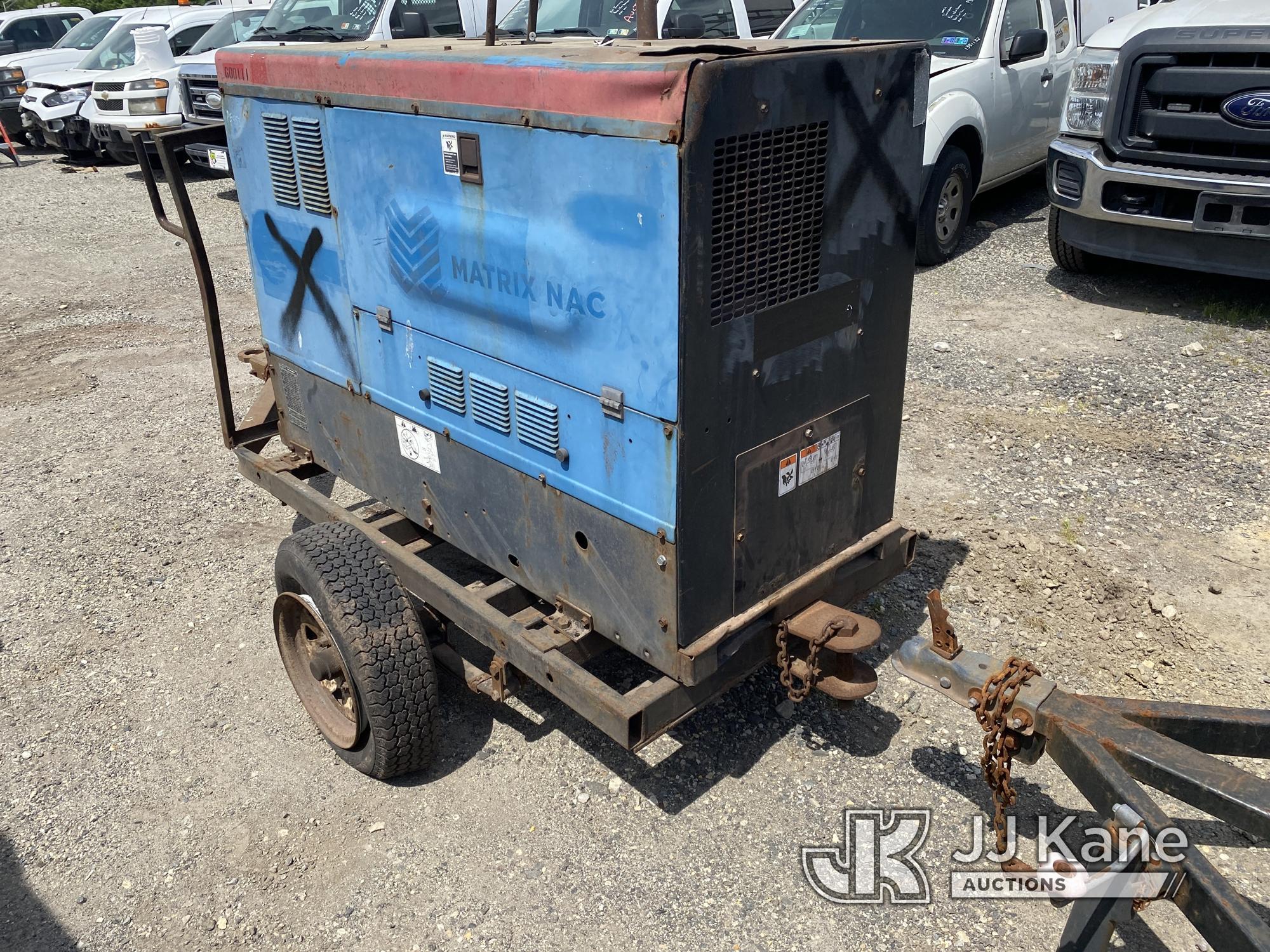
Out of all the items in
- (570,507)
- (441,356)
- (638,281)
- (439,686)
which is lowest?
(439,686)

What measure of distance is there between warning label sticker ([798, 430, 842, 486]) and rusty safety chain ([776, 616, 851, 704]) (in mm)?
422

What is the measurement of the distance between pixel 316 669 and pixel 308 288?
1.39m

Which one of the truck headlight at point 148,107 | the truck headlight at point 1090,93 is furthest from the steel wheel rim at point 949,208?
the truck headlight at point 148,107

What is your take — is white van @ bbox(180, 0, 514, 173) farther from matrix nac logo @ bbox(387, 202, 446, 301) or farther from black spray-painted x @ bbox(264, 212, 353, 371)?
matrix nac logo @ bbox(387, 202, 446, 301)

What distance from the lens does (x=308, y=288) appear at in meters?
3.74

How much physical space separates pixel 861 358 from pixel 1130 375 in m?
3.42

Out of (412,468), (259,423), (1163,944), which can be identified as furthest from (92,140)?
(1163,944)

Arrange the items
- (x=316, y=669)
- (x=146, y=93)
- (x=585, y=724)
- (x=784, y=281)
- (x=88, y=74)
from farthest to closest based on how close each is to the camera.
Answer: (x=88, y=74) → (x=146, y=93) → (x=585, y=724) → (x=316, y=669) → (x=784, y=281)

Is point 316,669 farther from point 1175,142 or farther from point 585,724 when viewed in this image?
point 1175,142

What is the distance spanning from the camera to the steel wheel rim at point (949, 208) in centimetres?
750

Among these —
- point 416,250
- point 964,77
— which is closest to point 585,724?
point 416,250

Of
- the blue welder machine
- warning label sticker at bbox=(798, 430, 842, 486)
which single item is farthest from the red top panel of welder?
warning label sticker at bbox=(798, 430, 842, 486)

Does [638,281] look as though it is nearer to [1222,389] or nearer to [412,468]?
[412,468]

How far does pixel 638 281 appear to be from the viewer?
97.1 inches
